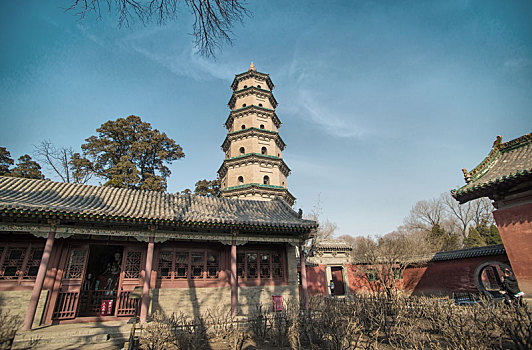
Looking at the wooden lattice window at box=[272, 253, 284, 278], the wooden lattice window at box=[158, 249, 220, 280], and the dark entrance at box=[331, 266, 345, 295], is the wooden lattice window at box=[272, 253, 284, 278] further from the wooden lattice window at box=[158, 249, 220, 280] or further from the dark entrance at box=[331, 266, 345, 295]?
the dark entrance at box=[331, 266, 345, 295]

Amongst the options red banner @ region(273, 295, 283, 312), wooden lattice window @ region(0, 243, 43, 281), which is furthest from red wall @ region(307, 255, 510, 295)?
wooden lattice window @ region(0, 243, 43, 281)

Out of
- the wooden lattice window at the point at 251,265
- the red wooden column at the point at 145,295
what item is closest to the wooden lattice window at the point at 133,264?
the red wooden column at the point at 145,295

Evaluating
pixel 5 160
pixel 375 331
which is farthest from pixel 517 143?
pixel 5 160

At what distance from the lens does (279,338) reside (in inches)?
255

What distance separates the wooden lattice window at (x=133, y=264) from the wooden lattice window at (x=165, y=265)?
68 centimetres

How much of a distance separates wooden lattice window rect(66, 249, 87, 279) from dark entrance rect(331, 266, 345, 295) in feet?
53.9

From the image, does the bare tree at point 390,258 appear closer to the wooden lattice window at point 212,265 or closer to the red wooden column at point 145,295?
the wooden lattice window at point 212,265

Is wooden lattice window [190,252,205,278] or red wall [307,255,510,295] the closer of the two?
wooden lattice window [190,252,205,278]

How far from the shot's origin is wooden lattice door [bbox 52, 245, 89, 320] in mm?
8461

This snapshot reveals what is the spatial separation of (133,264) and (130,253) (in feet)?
1.34

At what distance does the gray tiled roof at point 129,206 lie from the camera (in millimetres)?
8070

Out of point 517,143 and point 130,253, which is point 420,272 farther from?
point 130,253

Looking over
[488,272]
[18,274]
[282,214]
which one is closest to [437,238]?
[488,272]

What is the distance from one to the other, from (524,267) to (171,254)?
1164cm
